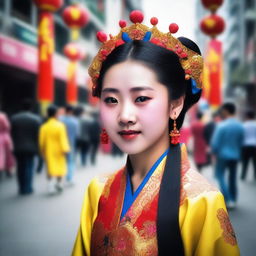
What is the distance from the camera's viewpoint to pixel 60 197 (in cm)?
629

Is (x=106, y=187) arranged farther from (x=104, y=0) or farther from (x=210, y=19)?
(x=104, y=0)

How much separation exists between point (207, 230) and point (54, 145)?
5605mm

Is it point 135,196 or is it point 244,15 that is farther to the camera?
point 244,15

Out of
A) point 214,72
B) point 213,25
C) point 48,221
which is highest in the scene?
point 213,25

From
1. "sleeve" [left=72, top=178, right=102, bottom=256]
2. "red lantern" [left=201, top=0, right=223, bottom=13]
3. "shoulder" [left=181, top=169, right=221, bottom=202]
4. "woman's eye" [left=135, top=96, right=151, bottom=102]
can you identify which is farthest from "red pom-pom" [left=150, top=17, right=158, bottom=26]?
"red lantern" [left=201, top=0, right=223, bottom=13]

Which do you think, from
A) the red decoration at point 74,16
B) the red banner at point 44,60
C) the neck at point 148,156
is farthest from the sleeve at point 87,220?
the red decoration at point 74,16

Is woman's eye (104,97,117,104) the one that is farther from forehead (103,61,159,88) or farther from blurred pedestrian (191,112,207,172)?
blurred pedestrian (191,112,207,172)

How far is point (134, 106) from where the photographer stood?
147 cm

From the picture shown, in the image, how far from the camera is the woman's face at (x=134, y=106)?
146 cm

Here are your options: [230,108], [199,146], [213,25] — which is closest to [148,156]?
[230,108]

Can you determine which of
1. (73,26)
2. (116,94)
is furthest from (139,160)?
(73,26)

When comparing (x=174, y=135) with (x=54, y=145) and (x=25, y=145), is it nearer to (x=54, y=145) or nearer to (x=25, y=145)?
(x=54, y=145)

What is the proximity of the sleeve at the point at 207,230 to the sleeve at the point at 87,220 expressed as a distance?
1.61ft

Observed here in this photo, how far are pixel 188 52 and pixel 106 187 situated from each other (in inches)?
29.3
